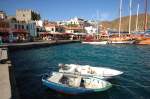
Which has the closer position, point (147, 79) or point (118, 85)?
point (118, 85)

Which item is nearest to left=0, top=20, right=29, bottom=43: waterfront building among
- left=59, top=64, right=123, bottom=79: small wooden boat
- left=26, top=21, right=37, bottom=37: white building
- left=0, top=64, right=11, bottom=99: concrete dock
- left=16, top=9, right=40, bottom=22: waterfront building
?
left=26, top=21, right=37, bottom=37: white building

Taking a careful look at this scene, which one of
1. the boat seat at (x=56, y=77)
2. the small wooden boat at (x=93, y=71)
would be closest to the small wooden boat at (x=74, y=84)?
the boat seat at (x=56, y=77)

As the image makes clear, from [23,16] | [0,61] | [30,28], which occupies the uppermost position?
[23,16]

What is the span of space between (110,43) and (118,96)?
73002mm

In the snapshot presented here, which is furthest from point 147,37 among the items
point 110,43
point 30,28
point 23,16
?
point 23,16

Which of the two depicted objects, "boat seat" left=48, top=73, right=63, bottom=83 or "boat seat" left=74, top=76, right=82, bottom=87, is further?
"boat seat" left=48, top=73, right=63, bottom=83

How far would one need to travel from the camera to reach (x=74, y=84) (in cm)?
1941

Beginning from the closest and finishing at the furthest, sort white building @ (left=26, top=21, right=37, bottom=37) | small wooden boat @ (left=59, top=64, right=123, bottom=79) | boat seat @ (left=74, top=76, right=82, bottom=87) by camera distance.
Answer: boat seat @ (left=74, top=76, right=82, bottom=87) → small wooden boat @ (left=59, top=64, right=123, bottom=79) → white building @ (left=26, top=21, right=37, bottom=37)

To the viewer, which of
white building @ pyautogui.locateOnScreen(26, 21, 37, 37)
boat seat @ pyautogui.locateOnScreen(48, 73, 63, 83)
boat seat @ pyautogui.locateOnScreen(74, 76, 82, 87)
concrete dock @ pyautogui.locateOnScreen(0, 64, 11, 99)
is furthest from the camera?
white building @ pyautogui.locateOnScreen(26, 21, 37, 37)

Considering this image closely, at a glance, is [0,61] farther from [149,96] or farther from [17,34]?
[17,34]

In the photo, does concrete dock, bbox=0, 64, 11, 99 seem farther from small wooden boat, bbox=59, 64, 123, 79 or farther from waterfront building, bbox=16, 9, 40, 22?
waterfront building, bbox=16, 9, 40, 22

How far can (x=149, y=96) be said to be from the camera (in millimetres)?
18594

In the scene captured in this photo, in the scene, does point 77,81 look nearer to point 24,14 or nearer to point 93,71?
point 93,71

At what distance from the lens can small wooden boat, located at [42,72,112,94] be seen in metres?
17.6
